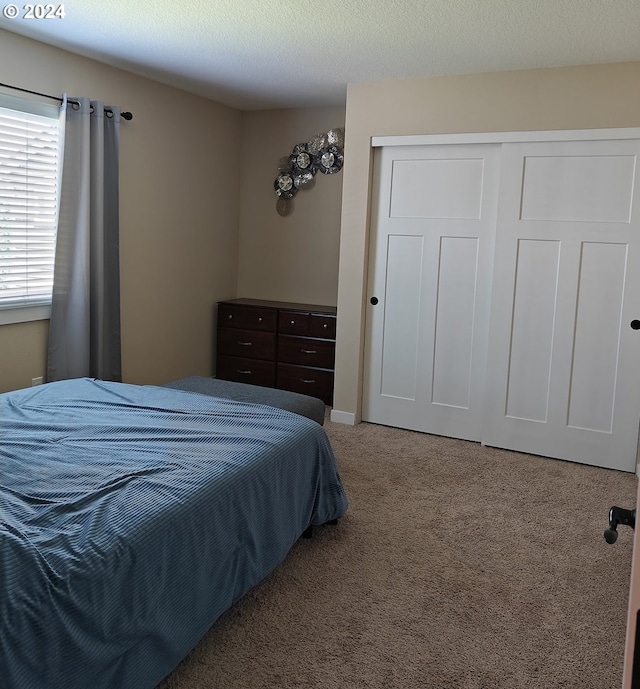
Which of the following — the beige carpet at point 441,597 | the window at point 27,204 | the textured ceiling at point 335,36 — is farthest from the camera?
the window at point 27,204

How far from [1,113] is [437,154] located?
2.63 metres

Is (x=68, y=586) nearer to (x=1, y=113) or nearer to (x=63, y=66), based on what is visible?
(x=1, y=113)

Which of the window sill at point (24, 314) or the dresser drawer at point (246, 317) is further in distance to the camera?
the dresser drawer at point (246, 317)

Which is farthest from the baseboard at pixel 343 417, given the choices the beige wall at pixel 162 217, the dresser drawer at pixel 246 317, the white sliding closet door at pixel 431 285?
the beige wall at pixel 162 217

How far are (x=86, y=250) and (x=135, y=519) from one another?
2.68m

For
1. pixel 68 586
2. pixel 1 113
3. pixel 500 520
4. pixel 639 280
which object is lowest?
pixel 500 520

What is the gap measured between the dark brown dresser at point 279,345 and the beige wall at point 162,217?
0.74ft

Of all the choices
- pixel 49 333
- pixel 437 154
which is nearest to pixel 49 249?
pixel 49 333

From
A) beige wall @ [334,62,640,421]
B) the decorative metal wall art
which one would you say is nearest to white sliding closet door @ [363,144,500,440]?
beige wall @ [334,62,640,421]

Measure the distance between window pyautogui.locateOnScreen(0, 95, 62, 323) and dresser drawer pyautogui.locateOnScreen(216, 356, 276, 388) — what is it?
175cm

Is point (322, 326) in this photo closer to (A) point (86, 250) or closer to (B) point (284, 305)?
(B) point (284, 305)

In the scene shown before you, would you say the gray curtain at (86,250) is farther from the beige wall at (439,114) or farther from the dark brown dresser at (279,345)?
the beige wall at (439,114)

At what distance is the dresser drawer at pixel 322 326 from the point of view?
5.06 m

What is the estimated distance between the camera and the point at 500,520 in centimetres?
328
